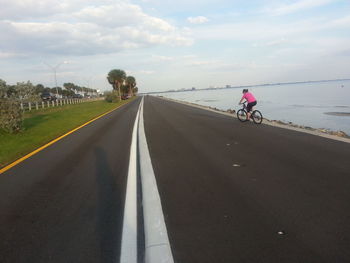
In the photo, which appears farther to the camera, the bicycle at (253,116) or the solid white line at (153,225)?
the bicycle at (253,116)

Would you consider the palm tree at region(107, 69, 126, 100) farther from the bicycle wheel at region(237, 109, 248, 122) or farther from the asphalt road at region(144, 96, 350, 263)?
the asphalt road at region(144, 96, 350, 263)

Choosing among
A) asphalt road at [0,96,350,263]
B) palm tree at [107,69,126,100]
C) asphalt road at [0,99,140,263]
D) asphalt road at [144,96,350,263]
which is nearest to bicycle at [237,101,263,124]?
asphalt road at [144,96,350,263]

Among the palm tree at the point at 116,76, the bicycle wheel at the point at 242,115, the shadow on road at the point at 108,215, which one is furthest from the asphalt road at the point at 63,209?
the palm tree at the point at 116,76

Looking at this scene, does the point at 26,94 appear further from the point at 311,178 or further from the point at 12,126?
the point at 311,178

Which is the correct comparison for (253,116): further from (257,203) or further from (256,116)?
(257,203)

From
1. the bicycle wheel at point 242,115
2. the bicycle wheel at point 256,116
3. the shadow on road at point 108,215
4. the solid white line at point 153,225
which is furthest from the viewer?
the bicycle wheel at point 242,115

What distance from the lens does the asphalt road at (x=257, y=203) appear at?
11.2 feet

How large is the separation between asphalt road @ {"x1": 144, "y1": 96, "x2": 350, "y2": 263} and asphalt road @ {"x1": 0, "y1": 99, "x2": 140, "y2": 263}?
782 mm

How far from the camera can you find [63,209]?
15.9ft

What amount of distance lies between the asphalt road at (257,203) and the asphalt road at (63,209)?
2.57 ft

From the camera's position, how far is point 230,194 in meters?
5.23

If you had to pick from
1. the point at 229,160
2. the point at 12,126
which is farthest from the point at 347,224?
the point at 12,126

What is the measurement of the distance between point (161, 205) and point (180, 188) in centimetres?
89

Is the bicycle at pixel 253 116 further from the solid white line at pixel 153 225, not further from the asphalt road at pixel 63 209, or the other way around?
the solid white line at pixel 153 225
